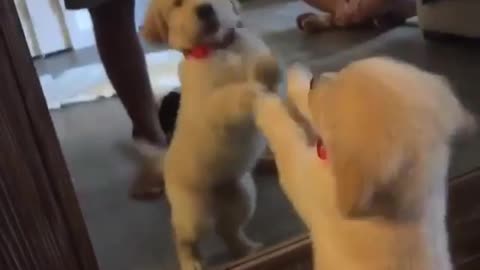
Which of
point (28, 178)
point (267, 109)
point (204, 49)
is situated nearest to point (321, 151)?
point (267, 109)

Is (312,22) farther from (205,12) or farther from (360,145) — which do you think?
(360,145)

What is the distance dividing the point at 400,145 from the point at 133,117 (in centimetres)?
43

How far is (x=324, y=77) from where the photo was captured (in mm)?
984

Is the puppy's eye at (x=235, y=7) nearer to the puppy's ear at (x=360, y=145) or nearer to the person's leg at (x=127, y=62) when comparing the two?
the person's leg at (x=127, y=62)

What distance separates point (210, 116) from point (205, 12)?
0.15 metres

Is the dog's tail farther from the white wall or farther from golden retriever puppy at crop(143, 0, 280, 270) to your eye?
the white wall

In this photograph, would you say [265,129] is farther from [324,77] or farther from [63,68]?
[63,68]

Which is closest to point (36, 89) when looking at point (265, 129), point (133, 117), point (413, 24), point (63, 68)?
point (63, 68)

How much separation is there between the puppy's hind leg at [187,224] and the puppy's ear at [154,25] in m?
0.23

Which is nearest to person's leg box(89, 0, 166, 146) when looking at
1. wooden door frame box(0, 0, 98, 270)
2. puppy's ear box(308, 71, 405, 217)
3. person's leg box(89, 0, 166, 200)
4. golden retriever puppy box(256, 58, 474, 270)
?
person's leg box(89, 0, 166, 200)

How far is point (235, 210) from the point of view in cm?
116

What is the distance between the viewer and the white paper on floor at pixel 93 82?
99 centimetres

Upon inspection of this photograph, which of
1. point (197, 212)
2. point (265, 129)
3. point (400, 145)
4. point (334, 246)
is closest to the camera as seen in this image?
point (400, 145)

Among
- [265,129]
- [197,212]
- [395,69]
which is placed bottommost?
[197,212]
